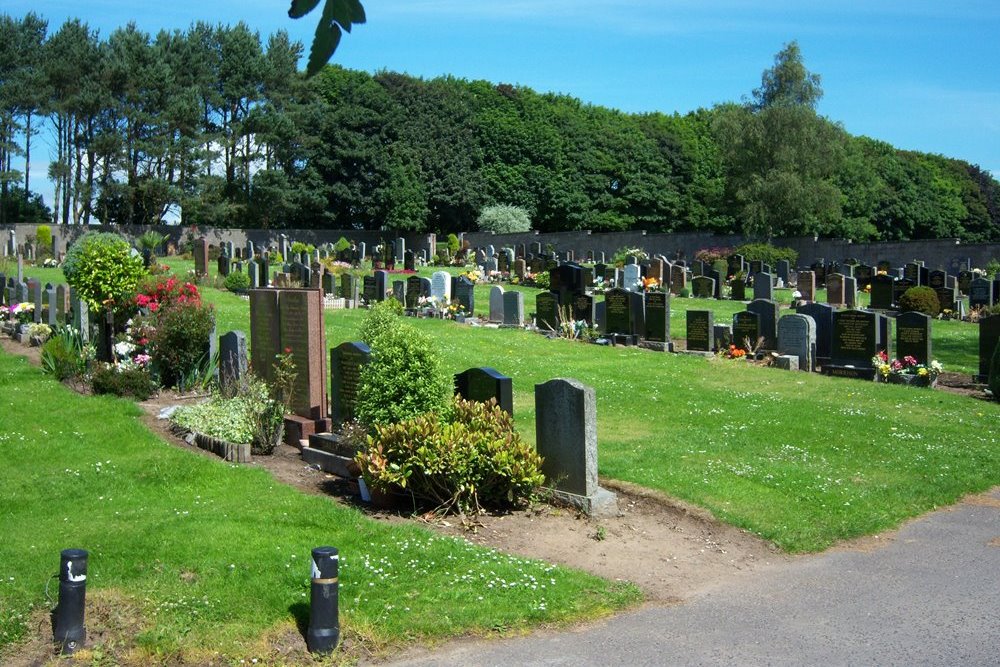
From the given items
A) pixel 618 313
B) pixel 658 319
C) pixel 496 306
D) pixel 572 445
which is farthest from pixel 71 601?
pixel 496 306

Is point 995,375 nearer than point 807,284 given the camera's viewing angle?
Yes

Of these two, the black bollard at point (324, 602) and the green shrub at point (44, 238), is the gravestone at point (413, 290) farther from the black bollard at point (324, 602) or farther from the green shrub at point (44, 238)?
the green shrub at point (44, 238)

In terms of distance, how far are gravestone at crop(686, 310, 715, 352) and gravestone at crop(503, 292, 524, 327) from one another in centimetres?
506

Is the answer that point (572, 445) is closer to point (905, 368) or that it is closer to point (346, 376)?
point (346, 376)

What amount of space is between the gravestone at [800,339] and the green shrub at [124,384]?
11.7 m

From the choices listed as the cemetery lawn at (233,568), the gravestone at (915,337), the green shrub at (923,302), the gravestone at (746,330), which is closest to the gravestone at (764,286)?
the green shrub at (923,302)

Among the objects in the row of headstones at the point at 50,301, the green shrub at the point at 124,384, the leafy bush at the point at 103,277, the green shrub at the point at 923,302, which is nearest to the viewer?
the green shrub at the point at 124,384

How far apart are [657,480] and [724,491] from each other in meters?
0.69

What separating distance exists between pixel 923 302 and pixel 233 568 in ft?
82.3

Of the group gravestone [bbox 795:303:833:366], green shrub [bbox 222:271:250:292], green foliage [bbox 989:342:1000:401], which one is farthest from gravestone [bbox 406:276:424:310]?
green foliage [bbox 989:342:1000:401]

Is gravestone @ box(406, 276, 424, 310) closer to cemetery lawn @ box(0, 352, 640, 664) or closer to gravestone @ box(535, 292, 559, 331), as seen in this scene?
gravestone @ box(535, 292, 559, 331)

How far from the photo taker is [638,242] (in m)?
60.5

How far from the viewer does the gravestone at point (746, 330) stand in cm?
2092

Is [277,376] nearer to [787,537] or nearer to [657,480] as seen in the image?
[657,480]
